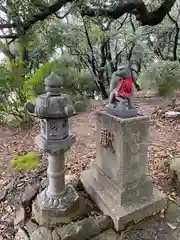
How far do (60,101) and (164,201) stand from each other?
1.48m

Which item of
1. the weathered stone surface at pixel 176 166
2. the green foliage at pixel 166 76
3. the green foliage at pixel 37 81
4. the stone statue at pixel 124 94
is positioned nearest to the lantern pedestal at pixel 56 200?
the stone statue at pixel 124 94

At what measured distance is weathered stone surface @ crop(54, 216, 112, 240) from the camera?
2133 mm

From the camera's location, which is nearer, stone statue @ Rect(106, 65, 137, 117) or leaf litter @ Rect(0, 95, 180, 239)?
stone statue @ Rect(106, 65, 137, 117)

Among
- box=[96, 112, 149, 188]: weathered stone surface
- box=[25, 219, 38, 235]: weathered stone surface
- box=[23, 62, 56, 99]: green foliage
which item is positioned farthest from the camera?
box=[23, 62, 56, 99]: green foliage

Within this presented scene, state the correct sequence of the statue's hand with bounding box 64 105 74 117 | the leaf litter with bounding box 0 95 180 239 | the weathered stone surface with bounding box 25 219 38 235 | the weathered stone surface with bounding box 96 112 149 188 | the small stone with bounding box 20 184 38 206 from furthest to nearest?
the leaf litter with bounding box 0 95 180 239 < the small stone with bounding box 20 184 38 206 < the weathered stone surface with bounding box 25 219 38 235 < the weathered stone surface with bounding box 96 112 149 188 < the statue's hand with bounding box 64 105 74 117

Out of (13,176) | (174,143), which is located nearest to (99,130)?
(13,176)

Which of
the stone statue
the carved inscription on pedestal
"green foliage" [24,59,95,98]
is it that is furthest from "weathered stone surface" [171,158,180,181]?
"green foliage" [24,59,95,98]

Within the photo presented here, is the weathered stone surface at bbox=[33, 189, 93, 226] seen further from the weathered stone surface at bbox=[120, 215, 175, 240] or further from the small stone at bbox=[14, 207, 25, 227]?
the weathered stone surface at bbox=[120, 215, 175, 240]

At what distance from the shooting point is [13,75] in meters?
5.49

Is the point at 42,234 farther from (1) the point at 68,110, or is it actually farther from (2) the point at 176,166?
(2) the point at 176,166

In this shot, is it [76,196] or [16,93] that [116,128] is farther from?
[16,93]

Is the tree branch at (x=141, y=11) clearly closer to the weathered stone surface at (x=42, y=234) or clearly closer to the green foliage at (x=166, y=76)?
the weathered stone surface at (x=42, y=234)

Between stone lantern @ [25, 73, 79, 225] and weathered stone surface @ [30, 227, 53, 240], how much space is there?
0.12 m

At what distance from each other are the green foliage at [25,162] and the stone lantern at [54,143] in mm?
1249
